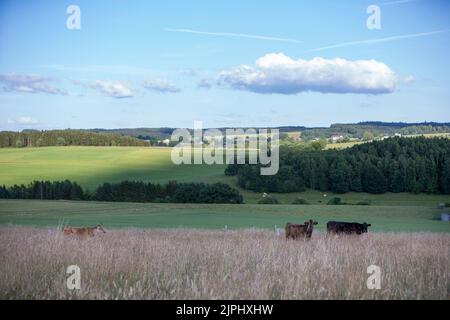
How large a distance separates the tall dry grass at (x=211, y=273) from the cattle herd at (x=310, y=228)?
3932mm

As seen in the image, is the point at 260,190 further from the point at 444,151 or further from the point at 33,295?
the point at 33,295

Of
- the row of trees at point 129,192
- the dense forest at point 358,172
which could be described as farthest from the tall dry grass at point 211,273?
the dense forest at point 358,172

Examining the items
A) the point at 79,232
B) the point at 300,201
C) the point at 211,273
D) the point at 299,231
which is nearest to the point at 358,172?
the point at 300,201

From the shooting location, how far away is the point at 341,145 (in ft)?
281

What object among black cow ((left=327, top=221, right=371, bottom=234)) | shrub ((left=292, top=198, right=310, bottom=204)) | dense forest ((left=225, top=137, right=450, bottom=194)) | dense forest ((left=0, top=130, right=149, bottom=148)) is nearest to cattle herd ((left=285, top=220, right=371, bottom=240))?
black cow ((left=327, top=221, right=371, bottom=234))

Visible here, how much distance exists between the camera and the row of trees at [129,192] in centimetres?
7156

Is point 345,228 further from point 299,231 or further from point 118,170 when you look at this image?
point 118,170

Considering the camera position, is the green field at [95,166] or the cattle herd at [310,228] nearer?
the cattle herd at [310,228]

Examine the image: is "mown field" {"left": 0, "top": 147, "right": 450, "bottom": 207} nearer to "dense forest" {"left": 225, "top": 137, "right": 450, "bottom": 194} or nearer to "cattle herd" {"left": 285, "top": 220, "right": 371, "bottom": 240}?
"dense forest" {"left": 225, "top": 137, "right": 450, "bottom": 194}

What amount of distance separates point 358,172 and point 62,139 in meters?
54.9

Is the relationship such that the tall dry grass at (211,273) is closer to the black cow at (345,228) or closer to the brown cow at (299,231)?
the brown cow at (299,231)

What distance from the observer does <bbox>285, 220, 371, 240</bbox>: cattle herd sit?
1366cm

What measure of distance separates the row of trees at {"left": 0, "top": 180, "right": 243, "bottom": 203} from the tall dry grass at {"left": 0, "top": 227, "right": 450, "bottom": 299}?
61.3 meters
